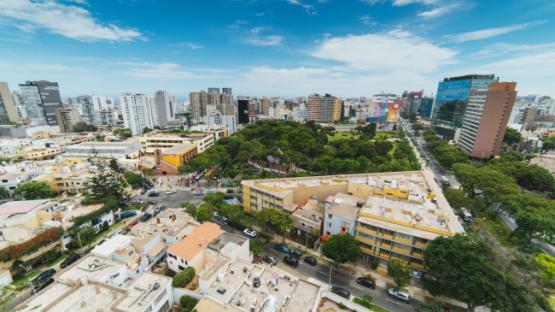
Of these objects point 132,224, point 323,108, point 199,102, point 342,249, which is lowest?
point 132,224

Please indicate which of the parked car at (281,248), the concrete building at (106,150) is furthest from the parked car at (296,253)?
the concrete building at (106,150)

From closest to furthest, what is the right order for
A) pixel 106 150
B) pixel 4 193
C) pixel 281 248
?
pixel 281 248 < pixel 4 193 < pixel 106 150

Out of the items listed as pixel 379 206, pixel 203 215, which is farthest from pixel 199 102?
pixel 379 206

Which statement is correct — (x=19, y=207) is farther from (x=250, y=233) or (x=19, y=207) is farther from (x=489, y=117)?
(x=489, y=117)

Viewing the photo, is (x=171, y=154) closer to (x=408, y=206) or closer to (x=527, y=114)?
(x=408, y=206)

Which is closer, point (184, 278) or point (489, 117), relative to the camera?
point (184, 278)

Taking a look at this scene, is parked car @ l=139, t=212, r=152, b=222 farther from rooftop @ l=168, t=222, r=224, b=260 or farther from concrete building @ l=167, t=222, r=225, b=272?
rooftop @ l=168, t=222, r=224, b=260

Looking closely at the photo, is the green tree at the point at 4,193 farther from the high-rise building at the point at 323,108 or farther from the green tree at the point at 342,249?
the high-rise building at the point at 323,108
